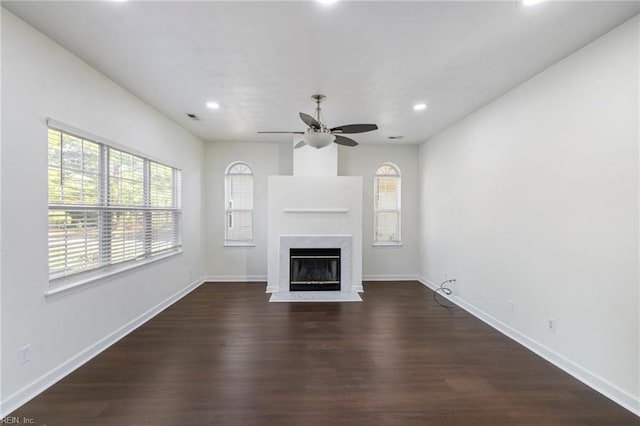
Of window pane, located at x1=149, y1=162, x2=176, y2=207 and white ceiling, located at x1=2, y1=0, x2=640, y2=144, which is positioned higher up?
white ceiling, located at x1=2, y1=0, x2=640, y2=144

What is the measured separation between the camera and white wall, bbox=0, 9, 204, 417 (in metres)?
2.00

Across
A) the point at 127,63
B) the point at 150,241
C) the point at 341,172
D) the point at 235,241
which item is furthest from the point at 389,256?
the point at 127,63

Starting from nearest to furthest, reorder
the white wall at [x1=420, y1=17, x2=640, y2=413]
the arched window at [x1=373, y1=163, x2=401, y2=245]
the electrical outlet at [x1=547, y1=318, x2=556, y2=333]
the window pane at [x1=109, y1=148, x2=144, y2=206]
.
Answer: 1. the white wall at [x1=420, y1=17, x2=640, y2=413]
2. the electrical outlet at [x1=547, y1=318, x2=556, y2=333]
3. the window pane at [x1=109, y1=148, x2=144, y2=206]
4. the arched window at [x1=373, y1=163, x2=401, y2=245]

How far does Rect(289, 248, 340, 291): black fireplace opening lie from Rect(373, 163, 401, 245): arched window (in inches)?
47.5

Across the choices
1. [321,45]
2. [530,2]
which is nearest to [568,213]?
[530,2]

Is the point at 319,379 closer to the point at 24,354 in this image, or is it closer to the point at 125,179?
the point at 24,354

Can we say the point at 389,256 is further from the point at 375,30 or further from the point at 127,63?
the point at 127,63

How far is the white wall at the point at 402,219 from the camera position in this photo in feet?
19.6

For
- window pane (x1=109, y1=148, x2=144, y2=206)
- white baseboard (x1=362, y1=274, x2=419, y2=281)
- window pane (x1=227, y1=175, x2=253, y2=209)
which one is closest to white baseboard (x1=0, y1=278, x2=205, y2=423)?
window pane (x1=109, y1=148, x2=144, y2=206)

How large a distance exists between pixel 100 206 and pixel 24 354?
1.37 m

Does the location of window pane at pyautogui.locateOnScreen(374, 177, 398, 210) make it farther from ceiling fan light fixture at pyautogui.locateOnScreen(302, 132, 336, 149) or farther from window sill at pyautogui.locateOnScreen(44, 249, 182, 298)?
window sill at pyautogui.locateOnScreen(44, 249, 182, 298)

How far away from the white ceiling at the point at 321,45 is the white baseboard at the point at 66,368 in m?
2.70

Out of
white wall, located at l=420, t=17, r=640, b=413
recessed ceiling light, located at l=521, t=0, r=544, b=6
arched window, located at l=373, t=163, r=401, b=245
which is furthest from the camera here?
arched window, located at l=373, t=163, r=401, b=245

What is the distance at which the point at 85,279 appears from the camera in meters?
2.70
